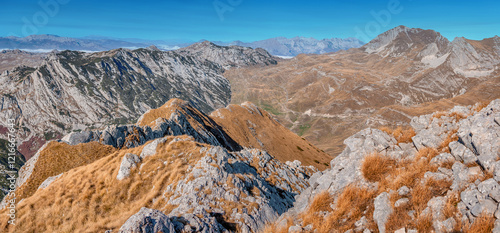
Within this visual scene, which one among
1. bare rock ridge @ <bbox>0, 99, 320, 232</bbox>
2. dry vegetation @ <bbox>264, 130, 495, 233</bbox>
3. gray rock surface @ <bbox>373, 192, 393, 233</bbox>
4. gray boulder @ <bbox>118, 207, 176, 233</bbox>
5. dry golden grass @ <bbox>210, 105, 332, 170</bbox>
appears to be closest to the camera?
dry vegetation @ <bbox>264, 130, 495, 233</bbox>

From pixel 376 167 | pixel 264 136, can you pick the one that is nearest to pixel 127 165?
pixel 376 167

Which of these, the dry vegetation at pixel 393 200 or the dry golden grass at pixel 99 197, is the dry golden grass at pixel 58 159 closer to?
the dry golden grass at pixel 99 197

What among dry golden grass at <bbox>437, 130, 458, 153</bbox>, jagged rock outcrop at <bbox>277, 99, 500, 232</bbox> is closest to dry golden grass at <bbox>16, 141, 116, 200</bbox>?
jagged rock outcrop at <bbox>277, 99, 500, 232</bbox>

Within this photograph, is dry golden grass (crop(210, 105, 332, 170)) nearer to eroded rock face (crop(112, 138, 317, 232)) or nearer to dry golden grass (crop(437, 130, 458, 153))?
eroded rock face (crop(112, 138, 317, 232))

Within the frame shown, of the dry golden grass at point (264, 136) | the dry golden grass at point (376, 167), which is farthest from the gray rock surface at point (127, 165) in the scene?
the dry golden grass at point (264, 136)

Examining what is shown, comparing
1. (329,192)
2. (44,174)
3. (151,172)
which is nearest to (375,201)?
(329,192)

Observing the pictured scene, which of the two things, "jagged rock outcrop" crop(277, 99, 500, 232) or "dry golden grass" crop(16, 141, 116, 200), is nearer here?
"jagged rock outcrop" crop(277, 99, 500, 232)

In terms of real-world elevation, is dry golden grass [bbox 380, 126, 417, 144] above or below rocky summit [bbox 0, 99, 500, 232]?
above
